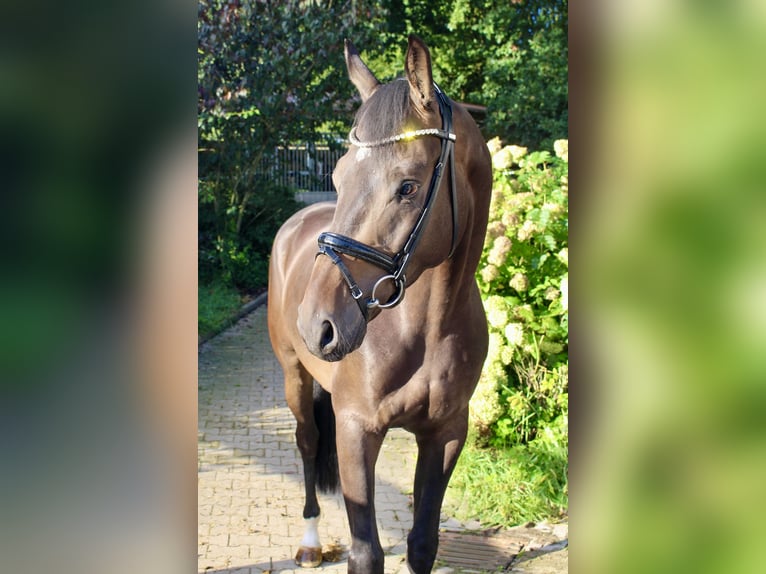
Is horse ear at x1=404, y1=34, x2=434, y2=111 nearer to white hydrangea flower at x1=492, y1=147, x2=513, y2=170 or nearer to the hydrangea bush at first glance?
the hydrangea bush

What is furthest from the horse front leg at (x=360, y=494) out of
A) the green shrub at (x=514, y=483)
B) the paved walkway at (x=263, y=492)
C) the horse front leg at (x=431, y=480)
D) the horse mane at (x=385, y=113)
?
the green shrub at (x=514, y=483)

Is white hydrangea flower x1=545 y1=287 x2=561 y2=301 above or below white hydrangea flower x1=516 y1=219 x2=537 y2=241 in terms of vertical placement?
below

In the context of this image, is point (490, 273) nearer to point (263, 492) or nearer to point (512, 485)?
point (512, 485)

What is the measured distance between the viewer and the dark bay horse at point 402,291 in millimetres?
2205

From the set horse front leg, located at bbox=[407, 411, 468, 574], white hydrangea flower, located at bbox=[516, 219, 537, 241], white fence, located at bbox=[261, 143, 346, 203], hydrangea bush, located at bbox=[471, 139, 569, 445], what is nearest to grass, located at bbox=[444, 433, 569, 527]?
hydrangea bush, located at bbox=[471, 139, 569, 445]

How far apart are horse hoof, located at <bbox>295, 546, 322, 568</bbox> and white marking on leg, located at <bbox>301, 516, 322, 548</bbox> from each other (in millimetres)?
24

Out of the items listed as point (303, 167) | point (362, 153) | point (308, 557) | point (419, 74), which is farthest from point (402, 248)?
point (303, 167)

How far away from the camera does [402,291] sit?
2.30 m

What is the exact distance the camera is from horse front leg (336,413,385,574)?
2.73 m

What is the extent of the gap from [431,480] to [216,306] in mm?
9024

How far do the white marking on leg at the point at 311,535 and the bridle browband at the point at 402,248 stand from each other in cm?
233

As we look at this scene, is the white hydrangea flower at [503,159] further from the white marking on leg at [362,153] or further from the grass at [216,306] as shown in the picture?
the grass at [216,306]

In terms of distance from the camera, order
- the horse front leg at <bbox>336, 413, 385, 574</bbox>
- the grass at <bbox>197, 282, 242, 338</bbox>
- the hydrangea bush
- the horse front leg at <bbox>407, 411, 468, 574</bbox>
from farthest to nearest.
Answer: the grass at <bbox>197, 282, 242, 338</bbox> → the hydrangea bush → the horse front leg at <bbox>407, 411, 468, 574</bbox> → the horse front leg at <bbox>336, 413, 385, 574</bbox>
